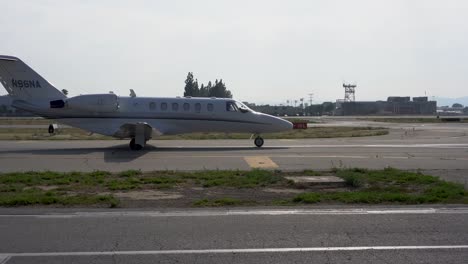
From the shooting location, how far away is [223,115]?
2691 centimetres

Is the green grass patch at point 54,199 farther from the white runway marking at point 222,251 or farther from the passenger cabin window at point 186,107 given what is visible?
the passenger cabin window at point 186,107

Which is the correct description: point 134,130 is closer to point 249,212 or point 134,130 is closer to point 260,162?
point 260,162

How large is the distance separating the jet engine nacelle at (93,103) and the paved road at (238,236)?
15.7 metres

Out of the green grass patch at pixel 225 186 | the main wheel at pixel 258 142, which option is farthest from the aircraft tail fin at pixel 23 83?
the green grass patch at pixel 225 186

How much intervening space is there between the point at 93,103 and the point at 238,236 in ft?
62.1

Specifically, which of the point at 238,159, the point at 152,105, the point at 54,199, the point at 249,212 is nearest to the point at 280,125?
the point at 152,105

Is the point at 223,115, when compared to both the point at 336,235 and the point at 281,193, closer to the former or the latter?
the point at 281,193

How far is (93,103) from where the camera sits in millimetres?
25359

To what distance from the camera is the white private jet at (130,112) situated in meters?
25.0

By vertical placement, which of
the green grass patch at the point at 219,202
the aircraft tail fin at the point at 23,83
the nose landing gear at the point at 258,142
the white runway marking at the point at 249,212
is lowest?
the white runway marking at the point at 249,212

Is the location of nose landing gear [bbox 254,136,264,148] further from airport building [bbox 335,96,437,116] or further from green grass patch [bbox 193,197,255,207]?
airport building [bbox 335,96,437,116]

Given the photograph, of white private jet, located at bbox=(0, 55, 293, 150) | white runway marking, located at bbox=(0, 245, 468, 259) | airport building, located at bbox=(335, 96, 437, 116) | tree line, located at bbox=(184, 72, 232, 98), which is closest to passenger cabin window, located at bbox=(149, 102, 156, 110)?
white private jet, located at bbox=(0, 55, 293, 150)

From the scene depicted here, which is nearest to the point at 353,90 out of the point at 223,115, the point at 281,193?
the point at 223,115

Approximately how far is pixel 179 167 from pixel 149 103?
9411 mm
